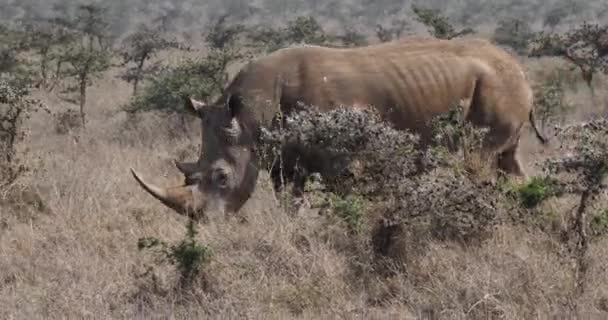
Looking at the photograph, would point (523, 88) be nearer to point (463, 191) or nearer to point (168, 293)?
point (463, 191)

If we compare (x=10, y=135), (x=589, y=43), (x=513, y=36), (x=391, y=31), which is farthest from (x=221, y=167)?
(x=391, y=31)

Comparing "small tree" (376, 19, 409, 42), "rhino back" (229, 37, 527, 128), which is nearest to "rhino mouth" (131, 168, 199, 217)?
"rhino back" (229, 37, 527, 128)

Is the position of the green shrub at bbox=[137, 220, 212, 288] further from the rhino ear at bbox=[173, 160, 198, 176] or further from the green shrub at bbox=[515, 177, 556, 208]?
the green shrub at bbox=[515, 177, 556, 208]

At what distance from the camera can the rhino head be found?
22.4 ft

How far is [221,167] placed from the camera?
7.06m

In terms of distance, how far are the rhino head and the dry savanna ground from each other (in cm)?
19

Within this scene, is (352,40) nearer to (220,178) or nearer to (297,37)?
(297,37)

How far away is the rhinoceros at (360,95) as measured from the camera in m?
7.14

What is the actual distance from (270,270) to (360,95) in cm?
244

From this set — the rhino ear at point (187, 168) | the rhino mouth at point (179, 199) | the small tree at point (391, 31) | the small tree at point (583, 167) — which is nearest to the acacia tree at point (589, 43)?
the rhino ear at point (187, 168)

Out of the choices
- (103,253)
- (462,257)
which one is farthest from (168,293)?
(462,257)

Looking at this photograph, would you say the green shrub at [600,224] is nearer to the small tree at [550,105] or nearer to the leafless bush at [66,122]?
the small tree at [550,105]

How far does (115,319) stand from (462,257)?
2.23m

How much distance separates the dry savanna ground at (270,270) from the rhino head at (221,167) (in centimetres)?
19
